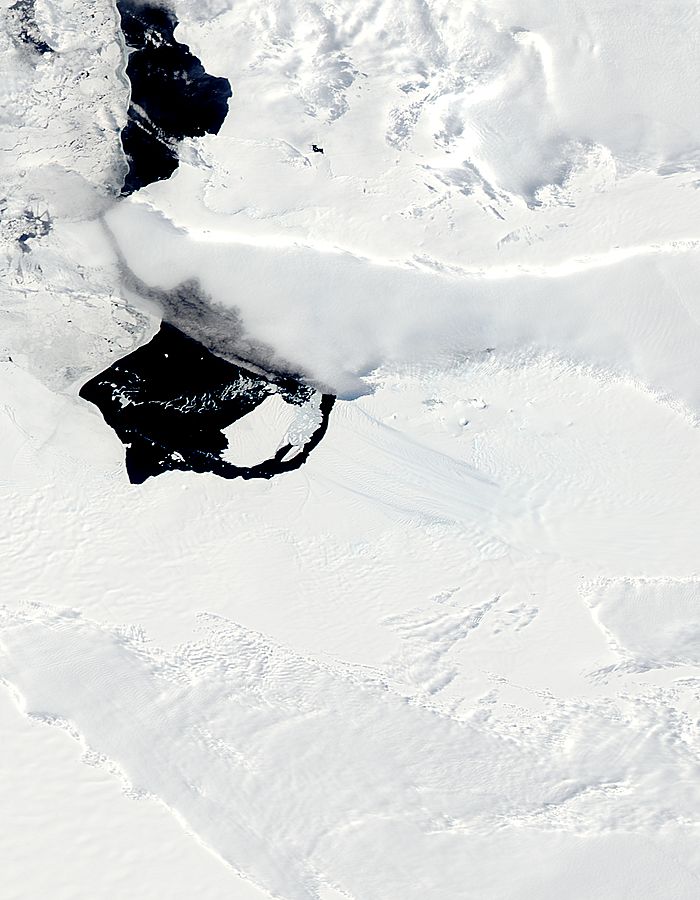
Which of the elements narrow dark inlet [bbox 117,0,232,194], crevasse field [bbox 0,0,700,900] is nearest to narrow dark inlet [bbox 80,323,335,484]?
crevasse field [bbox 0,0,700,900]

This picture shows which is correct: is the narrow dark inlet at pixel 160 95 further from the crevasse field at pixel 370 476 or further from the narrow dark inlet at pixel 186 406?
the narrow dark inlet at pixel 186 406

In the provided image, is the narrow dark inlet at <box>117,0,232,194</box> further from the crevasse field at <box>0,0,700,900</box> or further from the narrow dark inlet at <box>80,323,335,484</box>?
the narrow dark inlet at <box>80,323,335,484</box>

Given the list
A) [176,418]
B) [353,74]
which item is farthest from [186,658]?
[353,74]

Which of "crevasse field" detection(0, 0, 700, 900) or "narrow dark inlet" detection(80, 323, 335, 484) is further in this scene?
"narrow dark inlet" detection(80, 323, 335, 484)

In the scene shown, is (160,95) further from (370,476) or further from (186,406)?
(370,476)

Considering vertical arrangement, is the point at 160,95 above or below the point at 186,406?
above

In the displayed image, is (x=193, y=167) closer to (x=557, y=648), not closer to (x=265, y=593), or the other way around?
(x=265, y=593)

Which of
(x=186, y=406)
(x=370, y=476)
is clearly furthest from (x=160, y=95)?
(x=370, y=476)
